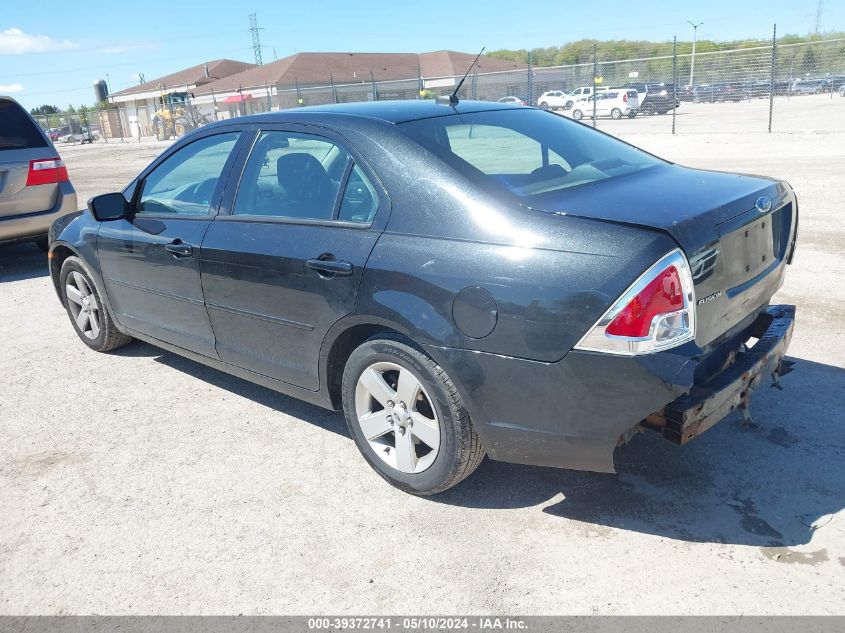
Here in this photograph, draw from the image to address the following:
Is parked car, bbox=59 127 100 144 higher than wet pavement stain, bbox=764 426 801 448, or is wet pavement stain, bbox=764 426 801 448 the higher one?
parked car, bbox=59 127 100 144

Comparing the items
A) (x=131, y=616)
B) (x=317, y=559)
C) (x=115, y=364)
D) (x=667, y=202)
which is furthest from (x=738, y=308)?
(x=115, y=364)

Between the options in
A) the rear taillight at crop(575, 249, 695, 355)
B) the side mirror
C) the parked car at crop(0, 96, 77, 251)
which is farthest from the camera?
the parked car at crop(0, 96, 77, 251)

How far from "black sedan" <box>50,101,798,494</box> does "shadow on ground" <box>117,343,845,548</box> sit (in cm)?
39

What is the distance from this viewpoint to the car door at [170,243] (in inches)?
154

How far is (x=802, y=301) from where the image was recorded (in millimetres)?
5277

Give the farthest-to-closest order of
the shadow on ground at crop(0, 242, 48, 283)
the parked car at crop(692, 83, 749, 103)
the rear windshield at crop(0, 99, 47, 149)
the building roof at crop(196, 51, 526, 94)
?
1. the building roof at crop(196, 51, 526, 94)
2. the parked car at crop(692, 83, 749, 103)
3. the shadow on ground at crop(0, 242, 48, 283)
4. the rear windshield at crop(0, 99, 47, 149)

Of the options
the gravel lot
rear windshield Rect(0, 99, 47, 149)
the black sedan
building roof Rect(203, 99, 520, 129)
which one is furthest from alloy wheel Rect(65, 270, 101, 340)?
rear windshield Rect(0, 99, 47, 149)

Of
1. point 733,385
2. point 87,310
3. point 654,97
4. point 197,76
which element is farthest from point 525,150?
point 197,76

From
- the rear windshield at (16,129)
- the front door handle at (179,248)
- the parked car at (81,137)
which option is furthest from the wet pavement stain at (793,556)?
the parked car at (81,137)

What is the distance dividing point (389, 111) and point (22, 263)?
723cm

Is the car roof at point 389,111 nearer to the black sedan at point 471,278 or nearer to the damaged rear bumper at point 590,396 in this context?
the black sedan at point 471,278

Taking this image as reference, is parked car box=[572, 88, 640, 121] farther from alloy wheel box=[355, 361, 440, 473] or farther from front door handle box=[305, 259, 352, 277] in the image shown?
alloy wheel box=[355, 361, 440, 473]

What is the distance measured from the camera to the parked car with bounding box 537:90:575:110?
3966 cm

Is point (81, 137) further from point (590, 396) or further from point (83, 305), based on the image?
point (590, 396)
